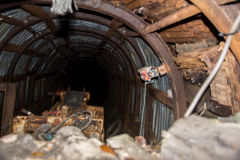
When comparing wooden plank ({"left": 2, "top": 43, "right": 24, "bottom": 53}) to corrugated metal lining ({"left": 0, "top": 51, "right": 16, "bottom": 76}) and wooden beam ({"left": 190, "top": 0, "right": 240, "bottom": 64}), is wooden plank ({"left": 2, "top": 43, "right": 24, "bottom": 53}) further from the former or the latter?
wooden beam ({"left": 190, "top": 0, "right": 240, "bottom": 64})

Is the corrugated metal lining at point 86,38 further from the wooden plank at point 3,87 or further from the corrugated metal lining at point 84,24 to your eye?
the wooden plank at point 3,87

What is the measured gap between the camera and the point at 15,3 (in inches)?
131

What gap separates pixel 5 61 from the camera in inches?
231

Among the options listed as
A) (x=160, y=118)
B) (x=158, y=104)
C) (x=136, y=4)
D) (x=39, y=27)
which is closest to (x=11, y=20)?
(x=39, y=27)

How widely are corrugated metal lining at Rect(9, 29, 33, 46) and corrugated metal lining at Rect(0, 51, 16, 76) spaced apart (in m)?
0.51

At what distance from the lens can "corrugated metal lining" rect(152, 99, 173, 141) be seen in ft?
14.4

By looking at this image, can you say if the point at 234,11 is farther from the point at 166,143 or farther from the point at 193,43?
the point at 166,143

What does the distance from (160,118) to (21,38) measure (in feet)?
16.8

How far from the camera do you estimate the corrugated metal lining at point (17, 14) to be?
401cm

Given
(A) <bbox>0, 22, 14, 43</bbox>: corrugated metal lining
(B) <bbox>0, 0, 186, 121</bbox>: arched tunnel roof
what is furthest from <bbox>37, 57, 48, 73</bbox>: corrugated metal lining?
(A) <bbox>0, 22, 14, 43</bbox>: corrugated metal lining

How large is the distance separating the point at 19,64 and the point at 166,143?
7.00 meters

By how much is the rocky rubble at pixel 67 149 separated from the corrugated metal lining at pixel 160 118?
238 cm

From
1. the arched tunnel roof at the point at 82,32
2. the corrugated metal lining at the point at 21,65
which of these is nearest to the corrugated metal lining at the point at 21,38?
the arched tunnel roof at the point at 82,32

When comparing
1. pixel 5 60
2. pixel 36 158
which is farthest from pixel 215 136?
pixel 5 60
